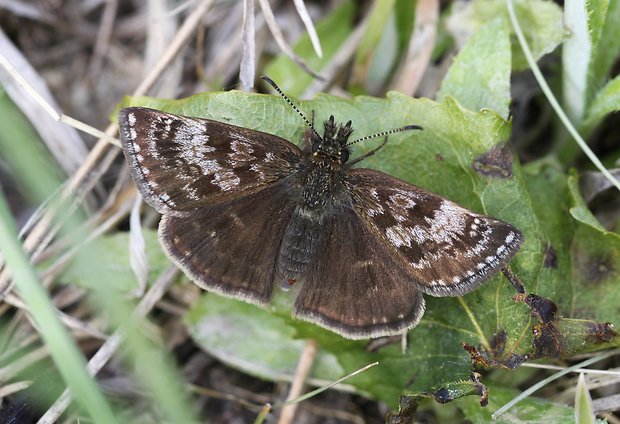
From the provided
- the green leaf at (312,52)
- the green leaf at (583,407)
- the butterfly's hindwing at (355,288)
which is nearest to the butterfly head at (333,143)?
the butterfly's hindwing at (355,288)

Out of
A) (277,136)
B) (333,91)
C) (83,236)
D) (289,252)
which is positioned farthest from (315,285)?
(333,91)

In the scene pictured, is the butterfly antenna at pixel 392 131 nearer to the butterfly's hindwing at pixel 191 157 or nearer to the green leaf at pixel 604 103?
the butterfly's hindwing at pixel 191 157

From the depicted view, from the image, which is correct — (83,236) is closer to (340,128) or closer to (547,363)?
(340,128)

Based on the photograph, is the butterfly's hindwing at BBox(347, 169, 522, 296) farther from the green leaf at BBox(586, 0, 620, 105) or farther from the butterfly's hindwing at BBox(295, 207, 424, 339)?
the green leaf at BBox(586, 0, 620, 105)

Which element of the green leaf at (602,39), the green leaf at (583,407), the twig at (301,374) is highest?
the green leaf at (602,39)

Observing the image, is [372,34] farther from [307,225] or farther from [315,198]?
[307,225]

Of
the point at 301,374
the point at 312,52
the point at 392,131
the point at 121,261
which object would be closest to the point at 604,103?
the point at 392,131
